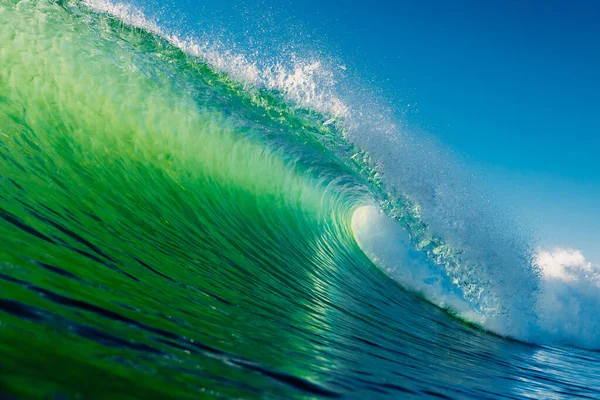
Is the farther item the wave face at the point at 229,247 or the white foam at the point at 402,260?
the white foam at the point at 402,260

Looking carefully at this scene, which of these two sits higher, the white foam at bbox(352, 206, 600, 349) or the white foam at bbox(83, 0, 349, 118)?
the white foam at bbox(83, 0, 349, 118)

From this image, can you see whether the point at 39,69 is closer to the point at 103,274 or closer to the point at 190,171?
the point at 190,171

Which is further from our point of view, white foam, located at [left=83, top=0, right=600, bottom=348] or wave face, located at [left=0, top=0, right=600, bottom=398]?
white foam, located at [left=83, top=0, right=600, bottom=348]

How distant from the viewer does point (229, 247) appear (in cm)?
495

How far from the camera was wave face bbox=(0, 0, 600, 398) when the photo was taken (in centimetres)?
177

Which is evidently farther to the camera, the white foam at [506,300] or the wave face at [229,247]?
the white foam at [506,300]

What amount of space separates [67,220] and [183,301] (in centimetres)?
124

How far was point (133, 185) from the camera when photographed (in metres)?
5.05

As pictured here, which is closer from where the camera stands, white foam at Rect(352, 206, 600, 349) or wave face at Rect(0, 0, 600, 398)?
wave face at Rect(0, 0, 600, 398)

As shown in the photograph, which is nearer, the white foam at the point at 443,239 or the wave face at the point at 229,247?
the wave face at the point at 229,247

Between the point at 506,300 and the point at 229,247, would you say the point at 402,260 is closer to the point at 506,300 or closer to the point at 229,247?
the point at 506,300

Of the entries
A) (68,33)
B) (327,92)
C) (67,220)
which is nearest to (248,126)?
(327,92)

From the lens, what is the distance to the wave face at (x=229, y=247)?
1767 millimetres

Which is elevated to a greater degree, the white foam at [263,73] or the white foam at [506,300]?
the white foam at [263,73]
